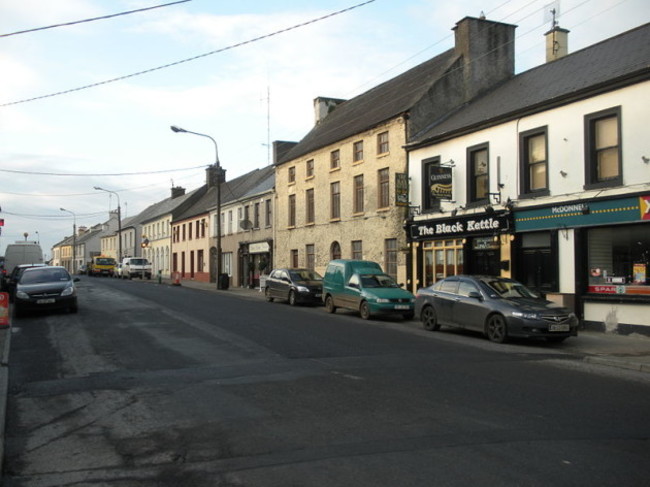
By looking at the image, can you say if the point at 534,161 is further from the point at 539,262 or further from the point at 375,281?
the point at 375,281

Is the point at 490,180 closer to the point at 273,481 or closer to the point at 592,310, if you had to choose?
the point at 592,310

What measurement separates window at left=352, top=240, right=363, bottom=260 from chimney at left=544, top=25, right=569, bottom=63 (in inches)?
443

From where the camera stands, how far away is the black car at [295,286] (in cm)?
2373

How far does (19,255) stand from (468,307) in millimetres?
26921

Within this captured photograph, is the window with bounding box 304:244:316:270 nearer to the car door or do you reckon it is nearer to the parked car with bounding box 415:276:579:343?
the parked car with bounding box 415:276:579:343

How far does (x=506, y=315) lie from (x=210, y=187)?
5035 centimetres

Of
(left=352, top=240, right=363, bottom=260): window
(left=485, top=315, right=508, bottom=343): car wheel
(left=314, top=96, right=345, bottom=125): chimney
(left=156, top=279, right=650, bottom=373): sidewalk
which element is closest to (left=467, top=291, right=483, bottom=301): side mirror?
(left=485, top=315, right=508, bottom=343): car wheel

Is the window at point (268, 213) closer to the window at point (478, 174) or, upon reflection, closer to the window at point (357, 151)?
the window at point (357, 151)

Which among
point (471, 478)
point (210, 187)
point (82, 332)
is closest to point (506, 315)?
point (471, 478)

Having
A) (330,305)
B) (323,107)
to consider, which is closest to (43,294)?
(330,305)

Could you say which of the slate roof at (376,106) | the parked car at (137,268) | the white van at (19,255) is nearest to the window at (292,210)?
the slate roof at (376,106)

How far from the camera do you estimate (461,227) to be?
20.8 metres

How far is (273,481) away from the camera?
4594mm

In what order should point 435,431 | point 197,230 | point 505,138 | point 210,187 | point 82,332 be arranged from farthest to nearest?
point 210,187, point 197,230, point 505,138, point 82,332, point 435,431
